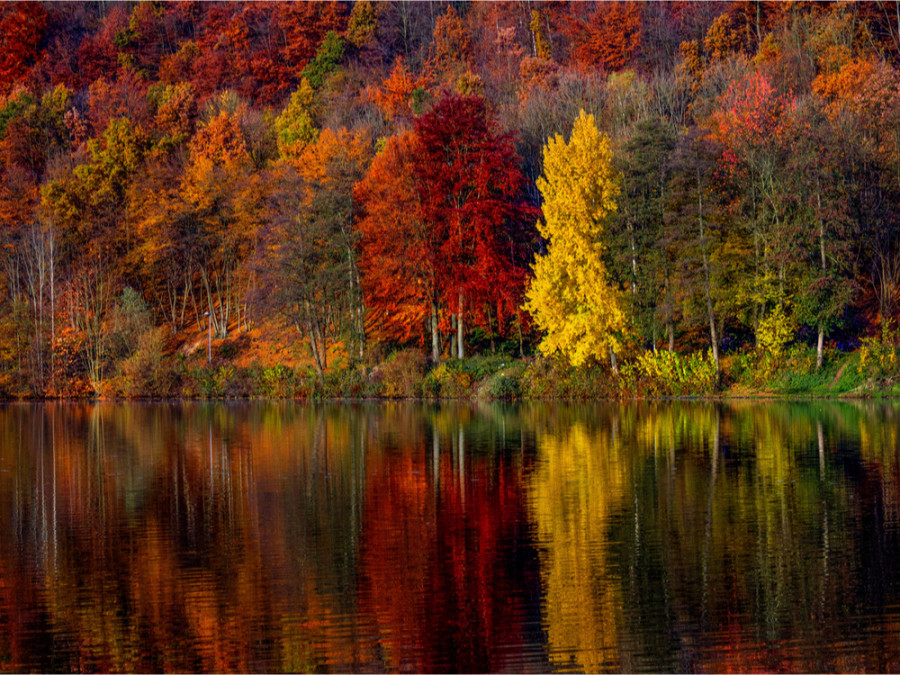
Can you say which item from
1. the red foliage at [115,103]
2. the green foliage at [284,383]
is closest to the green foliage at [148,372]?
the green foliage at [284,383]

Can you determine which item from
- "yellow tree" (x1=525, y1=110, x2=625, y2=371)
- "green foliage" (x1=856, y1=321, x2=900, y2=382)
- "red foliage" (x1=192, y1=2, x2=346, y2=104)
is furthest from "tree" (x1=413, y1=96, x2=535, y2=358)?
"red foliage" (x1=192, y1=2, x2=346, y2=104)

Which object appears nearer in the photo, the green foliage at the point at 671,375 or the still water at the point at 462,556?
the still water at the point at 462,556

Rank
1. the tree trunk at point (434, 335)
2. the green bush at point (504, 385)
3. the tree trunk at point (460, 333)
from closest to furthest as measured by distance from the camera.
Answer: the green bush at point (504, 385) → the tree trunk at point (460, 333) → the tree trunk at point (434, 335)

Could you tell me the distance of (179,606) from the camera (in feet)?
48.3

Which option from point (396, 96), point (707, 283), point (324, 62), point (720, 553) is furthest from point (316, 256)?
point (324, 62)

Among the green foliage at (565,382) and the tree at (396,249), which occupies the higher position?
the tree at (396,249)

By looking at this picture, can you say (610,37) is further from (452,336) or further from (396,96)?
(452,336)

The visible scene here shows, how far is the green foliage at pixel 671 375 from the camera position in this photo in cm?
5284

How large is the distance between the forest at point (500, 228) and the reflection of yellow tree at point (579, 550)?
80.6ft

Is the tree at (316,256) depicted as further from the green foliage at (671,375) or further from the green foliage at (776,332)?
the green foliage at (776,332)

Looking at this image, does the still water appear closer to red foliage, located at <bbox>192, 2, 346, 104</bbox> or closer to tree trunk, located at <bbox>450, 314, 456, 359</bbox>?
tree trunk, located at <bbox>450, 314, 456, 359</bbox>

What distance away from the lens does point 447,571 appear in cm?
1636

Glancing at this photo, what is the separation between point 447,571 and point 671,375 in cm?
3887

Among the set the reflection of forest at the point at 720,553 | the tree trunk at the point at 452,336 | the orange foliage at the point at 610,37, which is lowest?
the reflection of forest at the point at 720,553
